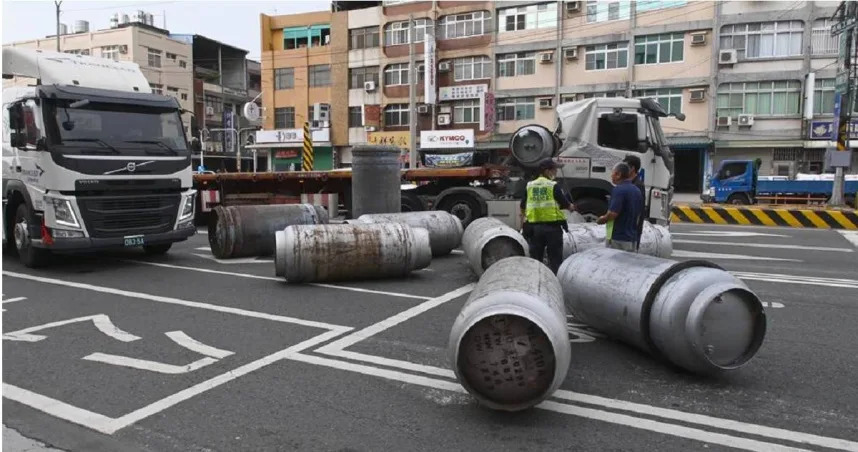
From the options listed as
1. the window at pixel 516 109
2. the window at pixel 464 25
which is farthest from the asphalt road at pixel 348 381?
the window at pixel 464 25

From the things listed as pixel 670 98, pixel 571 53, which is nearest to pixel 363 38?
pixel 571 53

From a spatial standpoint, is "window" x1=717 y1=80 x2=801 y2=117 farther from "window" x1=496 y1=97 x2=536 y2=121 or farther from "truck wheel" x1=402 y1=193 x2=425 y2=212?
"truck wheel" x1=402 y1=193 x2=425 y2=212

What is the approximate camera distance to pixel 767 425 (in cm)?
418

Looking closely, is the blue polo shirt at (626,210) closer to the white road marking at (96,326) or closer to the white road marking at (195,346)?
the white road marking at (195,346)

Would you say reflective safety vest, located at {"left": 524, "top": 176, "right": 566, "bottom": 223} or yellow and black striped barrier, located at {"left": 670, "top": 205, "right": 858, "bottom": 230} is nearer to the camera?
reflective safety vest, located at {"left": 524, "top": 176, "right": 566, "bottom": 223}

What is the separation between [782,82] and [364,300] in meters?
32.5

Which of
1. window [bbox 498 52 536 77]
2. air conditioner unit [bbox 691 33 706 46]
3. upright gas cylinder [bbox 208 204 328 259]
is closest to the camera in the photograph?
upright gas cylinder [bbox 208 204 328 259]

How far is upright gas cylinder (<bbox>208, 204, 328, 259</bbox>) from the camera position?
1124 cm

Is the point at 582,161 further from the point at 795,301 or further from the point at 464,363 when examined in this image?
the point at 464,363

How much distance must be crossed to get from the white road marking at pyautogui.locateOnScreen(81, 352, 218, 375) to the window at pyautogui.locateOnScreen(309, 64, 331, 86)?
43161mm

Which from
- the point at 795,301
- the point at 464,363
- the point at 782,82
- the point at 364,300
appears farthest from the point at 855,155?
the point at 464,363

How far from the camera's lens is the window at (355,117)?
45.9 meters

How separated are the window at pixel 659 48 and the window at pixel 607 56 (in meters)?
0.76

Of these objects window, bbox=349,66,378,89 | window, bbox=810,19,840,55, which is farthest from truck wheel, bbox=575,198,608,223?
window, bbox=349,66,378,89
